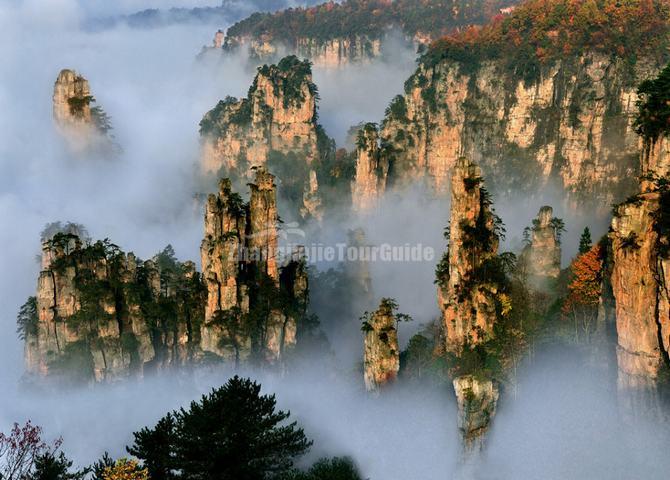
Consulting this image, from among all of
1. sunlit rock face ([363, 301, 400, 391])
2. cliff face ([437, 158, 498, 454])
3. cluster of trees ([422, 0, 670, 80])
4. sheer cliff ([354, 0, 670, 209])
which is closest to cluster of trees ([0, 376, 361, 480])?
sunlit rock face ([363, 301, 400, 391])

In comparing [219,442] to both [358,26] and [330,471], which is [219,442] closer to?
[330,471]

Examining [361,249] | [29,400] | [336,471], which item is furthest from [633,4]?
[29,400]

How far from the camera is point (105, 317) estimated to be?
64.6 metres

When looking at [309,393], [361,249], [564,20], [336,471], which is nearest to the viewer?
[336,471]

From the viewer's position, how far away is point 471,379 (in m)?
45.4

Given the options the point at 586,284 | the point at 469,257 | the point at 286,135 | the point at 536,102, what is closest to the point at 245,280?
the point at 469,257

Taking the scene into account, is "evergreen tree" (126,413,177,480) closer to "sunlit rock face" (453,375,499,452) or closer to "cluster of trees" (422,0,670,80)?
"sunlit rock face" (453,375,499,452)

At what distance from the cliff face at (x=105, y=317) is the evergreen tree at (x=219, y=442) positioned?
25480 millimetres

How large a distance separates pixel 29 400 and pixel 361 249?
3295cm

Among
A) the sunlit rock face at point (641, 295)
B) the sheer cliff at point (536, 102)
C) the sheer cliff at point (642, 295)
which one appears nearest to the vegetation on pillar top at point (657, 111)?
the sheer cliff at point (642, 295)

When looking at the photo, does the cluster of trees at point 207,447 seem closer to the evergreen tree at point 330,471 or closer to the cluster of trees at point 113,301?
the evergreen tree at point 330,471

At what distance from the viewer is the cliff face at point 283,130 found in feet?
350

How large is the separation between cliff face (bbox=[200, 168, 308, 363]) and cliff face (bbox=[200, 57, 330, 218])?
131ft

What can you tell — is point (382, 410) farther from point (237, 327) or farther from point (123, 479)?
point (123, 479)
